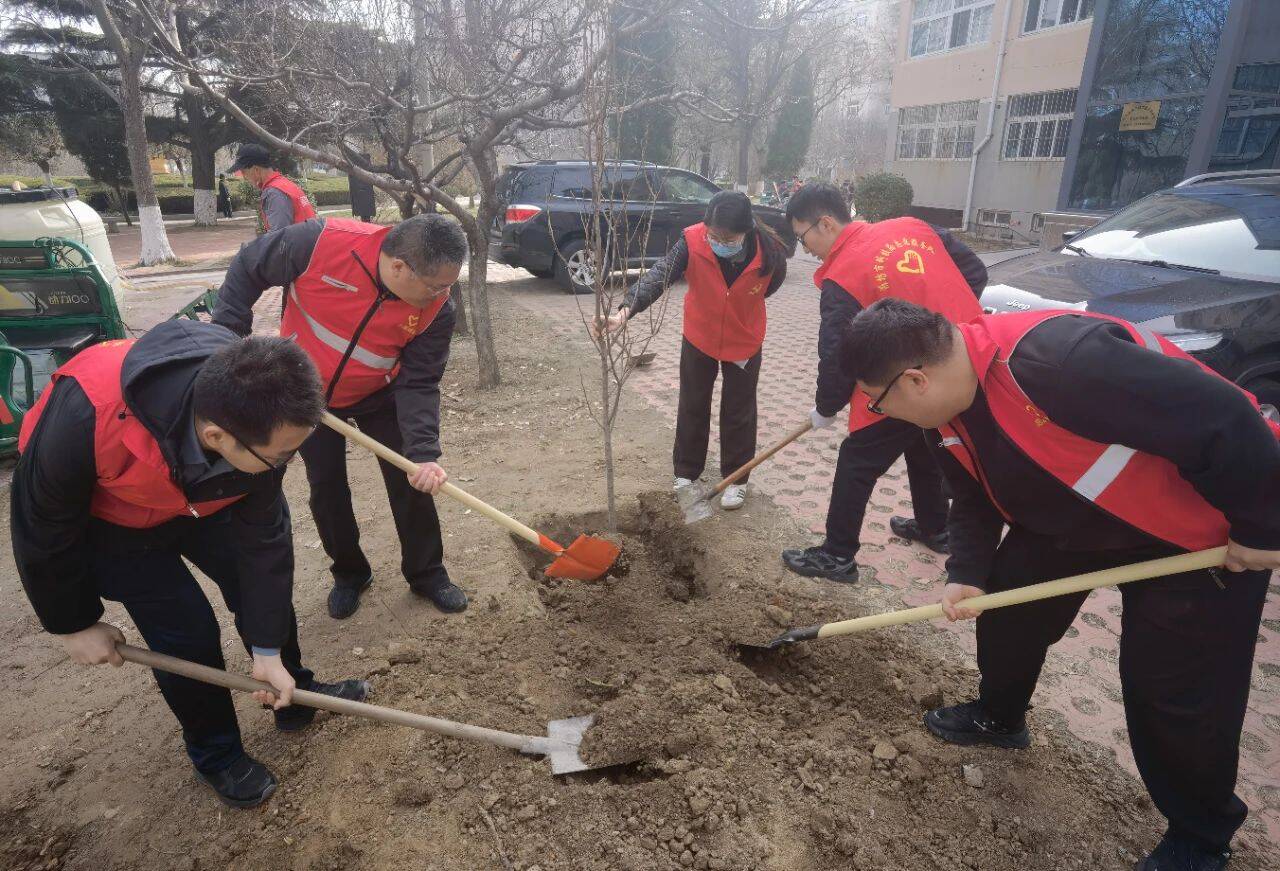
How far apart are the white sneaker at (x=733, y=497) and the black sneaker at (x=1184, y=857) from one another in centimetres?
246

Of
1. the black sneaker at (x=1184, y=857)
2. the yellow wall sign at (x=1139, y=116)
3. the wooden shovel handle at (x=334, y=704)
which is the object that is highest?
the yellow wall sign at (x=1139, y=116)

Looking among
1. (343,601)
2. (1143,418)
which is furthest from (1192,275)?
(343,601)

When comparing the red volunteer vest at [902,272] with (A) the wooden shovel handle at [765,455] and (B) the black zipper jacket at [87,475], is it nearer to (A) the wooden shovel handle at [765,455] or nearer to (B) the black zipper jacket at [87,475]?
(A) the wooden shovel handle at [765,455]

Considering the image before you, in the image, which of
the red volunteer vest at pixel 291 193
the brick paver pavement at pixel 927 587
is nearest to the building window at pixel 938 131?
the brick paver pavement at pixel 927 587

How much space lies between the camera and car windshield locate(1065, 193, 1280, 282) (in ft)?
14.0

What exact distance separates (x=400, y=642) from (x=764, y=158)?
94.2ft

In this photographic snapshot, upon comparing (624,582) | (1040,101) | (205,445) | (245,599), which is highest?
(1040,101)

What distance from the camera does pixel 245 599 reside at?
205cm

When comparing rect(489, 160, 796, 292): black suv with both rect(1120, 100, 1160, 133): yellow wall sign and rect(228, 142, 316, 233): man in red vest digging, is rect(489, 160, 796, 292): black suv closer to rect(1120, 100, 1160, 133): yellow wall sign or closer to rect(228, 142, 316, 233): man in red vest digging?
rect(228, 142, 316, 233): man in red vest digging

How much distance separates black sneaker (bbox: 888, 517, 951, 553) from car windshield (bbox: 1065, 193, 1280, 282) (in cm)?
251

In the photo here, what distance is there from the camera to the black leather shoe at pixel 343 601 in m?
3.16

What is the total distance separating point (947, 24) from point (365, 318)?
20.3 meters

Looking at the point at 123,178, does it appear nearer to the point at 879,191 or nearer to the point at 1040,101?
the point at 879,191

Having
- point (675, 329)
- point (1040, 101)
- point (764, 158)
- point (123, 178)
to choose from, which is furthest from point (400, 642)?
point (764, 158)
